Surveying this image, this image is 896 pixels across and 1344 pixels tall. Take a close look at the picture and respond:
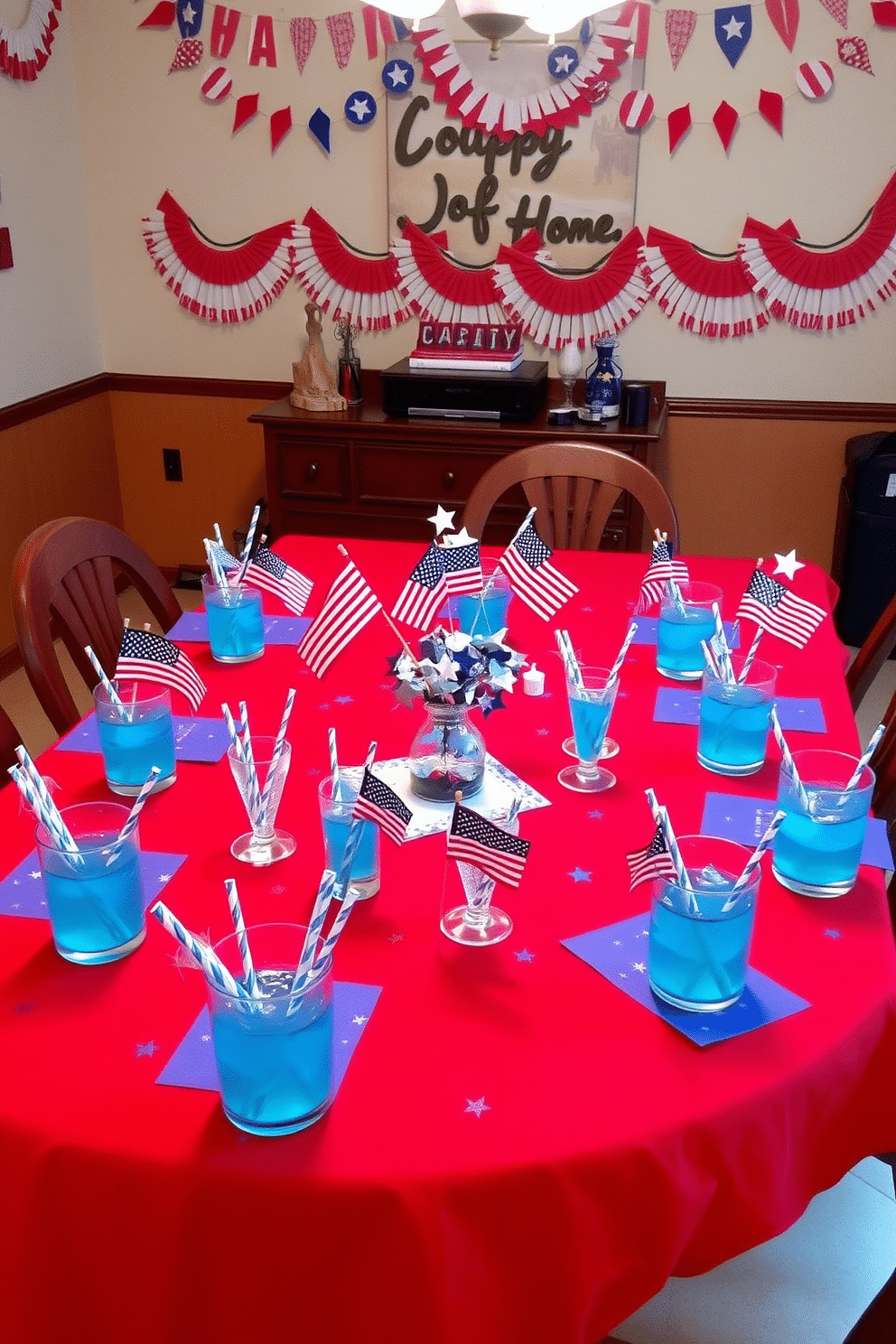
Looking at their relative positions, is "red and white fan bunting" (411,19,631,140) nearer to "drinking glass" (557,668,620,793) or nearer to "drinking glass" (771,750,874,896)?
"drinking glass" (557,668,620,793)

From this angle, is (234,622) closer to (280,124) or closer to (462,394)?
(462,394)

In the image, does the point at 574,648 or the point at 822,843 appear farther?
the point at 574,648

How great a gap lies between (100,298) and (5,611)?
45.8 inches

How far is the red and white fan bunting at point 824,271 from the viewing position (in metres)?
3.40

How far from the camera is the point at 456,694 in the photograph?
1.36 meters

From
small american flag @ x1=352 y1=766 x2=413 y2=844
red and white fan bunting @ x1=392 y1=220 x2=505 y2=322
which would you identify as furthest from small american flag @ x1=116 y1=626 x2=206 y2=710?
red and white fan bunting @ x1=392 y1=220 x2=505 y2=322

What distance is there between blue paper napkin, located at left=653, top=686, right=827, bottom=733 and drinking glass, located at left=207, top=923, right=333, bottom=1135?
32.0 inches

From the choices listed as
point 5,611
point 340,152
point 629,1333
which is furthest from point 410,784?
point 340,152

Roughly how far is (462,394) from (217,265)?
105cm

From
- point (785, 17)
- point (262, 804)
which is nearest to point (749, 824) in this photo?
point (262, 804)

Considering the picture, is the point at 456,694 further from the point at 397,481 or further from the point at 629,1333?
the point at 397,481

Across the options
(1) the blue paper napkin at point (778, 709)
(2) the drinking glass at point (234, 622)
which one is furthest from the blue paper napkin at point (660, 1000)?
(2) the drinking glass at point (234, 622)

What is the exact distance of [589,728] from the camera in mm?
1446

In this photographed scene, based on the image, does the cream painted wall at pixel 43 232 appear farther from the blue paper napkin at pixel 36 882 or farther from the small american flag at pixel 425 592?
the blue paper napkin at pixel 36 882
